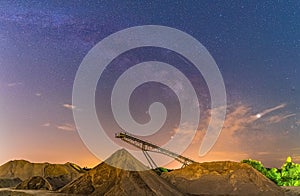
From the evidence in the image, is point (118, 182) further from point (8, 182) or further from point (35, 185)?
point (8, 182)

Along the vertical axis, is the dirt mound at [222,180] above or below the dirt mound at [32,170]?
below

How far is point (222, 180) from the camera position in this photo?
2384 centimetres

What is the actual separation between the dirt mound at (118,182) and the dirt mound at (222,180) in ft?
11.9

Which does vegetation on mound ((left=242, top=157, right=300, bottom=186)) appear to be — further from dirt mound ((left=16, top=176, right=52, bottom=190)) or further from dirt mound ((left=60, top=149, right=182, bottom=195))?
dirt mound ((left=16, top=176, right=52, bottom=190))

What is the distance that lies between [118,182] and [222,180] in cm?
818

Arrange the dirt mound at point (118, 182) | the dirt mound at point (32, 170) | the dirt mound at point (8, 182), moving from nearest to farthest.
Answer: the dirt mound at point (118, 182)
the dirt mound at point (8, 182)
the dirt mound at point (32, 170)

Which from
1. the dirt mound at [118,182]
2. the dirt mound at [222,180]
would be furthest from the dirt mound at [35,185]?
the dirt mound at [222,180]

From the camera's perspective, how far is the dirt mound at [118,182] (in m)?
19.0

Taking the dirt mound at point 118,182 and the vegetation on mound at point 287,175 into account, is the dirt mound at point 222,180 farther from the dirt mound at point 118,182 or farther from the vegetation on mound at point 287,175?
the vegetation on mound at point 287,175

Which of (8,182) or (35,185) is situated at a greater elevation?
(8,182)

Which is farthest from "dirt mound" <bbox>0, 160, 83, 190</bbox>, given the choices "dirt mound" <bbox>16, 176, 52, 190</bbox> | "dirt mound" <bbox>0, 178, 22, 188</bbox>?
"dirt mound" <bbox>16, 176, 52, 190</bbox>

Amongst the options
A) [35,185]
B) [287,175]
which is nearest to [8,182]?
[35,185]

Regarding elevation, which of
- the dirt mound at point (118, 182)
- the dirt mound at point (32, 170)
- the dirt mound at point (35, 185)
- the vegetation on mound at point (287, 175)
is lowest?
the dirt mound at point (118, 182)

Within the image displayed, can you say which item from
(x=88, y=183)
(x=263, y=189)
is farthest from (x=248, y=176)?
(x=88, y=183)
